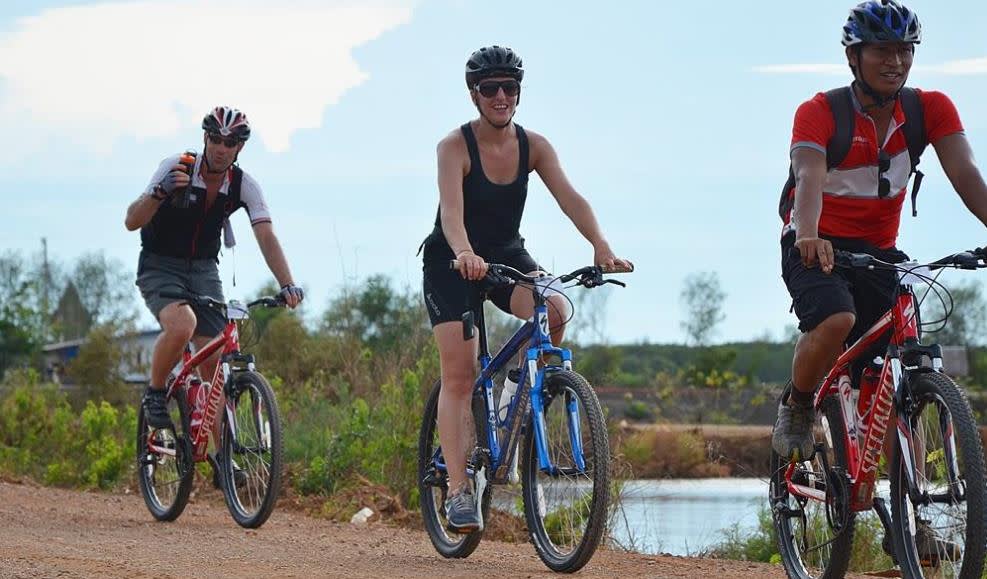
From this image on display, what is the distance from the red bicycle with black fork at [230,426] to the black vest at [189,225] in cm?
34

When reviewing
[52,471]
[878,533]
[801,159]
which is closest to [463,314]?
[801,159]

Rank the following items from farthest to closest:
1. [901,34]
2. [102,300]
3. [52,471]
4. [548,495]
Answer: [102,300]
[52,471]
[548,495]
[901,34]

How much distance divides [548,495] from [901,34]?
2654 mm

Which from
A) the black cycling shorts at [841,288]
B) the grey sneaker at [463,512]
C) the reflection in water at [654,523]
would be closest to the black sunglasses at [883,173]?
the black cycling shorts at [841,288]

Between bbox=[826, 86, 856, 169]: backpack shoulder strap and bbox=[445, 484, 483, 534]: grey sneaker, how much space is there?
7.56 ft

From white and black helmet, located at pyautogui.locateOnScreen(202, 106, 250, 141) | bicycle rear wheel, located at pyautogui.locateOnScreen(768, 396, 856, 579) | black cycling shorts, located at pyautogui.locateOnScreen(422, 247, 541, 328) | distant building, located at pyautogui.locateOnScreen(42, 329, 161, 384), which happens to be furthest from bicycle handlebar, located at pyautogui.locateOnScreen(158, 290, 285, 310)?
bicycle rear wheel, located at pyautogui.locateOnScreen(768, 396, 856, 579)

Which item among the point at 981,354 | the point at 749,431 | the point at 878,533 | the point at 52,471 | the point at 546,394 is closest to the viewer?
the point at 546,394

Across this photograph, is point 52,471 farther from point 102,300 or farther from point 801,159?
point 102,300

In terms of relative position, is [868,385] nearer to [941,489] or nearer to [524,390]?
[941,489]

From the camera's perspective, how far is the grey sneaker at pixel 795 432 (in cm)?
644

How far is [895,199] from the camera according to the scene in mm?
6156

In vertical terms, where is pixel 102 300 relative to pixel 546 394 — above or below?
above

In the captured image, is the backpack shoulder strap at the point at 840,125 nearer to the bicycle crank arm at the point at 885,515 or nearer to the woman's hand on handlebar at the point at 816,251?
the woman's hand on handlebar at the point at 816,251

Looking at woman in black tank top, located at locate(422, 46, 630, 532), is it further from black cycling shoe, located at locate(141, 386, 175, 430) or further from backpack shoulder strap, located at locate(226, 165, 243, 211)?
black cycling shoe, located at locate(141, 386, 175, 430)
